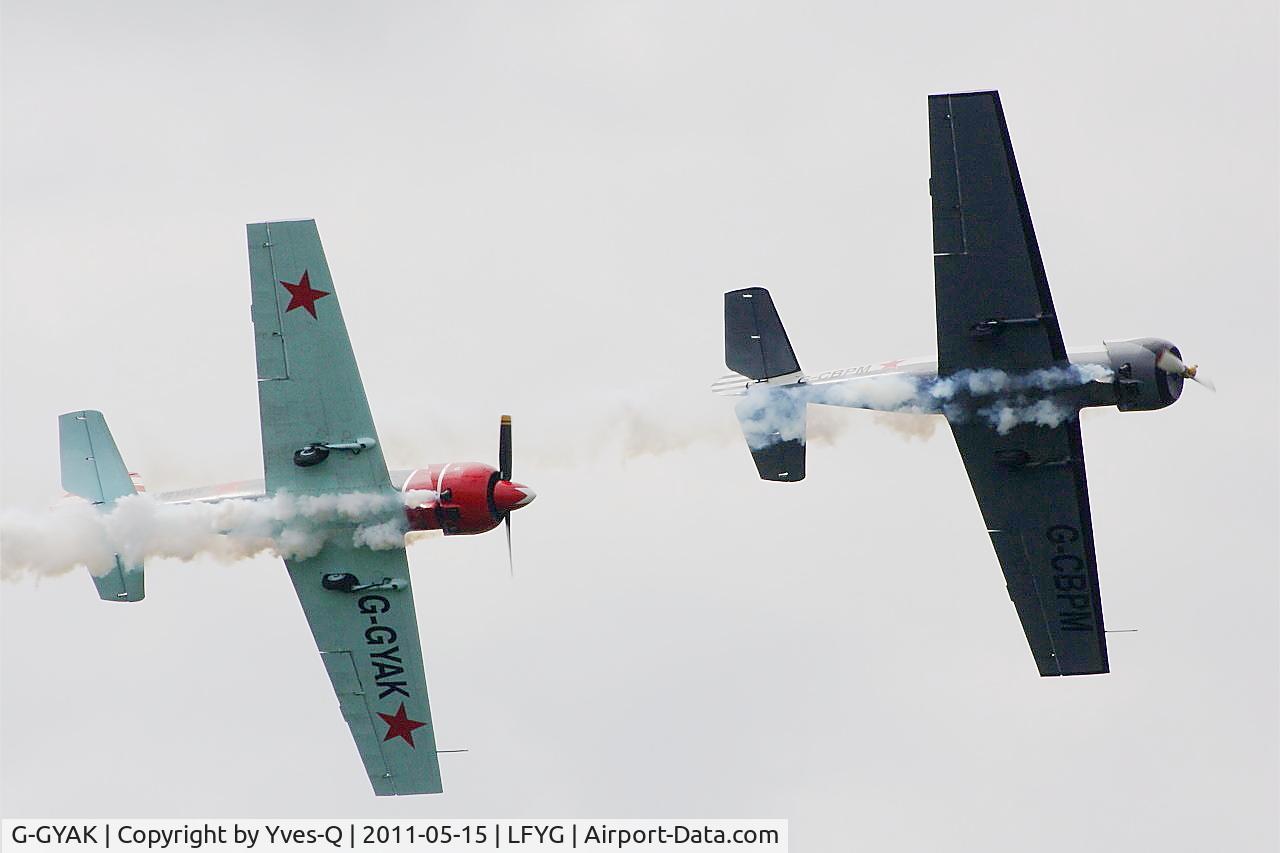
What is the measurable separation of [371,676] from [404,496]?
11.2 ft

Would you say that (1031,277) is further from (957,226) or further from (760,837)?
(760,837)

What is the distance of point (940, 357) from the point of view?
36969 mm

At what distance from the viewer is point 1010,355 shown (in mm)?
36656

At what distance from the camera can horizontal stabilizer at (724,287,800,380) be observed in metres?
38.8

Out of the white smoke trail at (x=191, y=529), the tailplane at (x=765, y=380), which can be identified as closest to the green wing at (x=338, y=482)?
the white smoke trail at (x=191, y=529)

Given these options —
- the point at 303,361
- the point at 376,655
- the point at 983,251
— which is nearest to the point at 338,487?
the point at 303,361

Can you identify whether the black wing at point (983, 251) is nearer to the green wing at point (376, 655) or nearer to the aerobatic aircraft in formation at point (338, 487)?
the aerobatic aircraft in formation at point (338, 487)

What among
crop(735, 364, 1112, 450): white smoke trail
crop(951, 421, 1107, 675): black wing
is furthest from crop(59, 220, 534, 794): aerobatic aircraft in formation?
crop(951, 421, 1107, 675): black wing

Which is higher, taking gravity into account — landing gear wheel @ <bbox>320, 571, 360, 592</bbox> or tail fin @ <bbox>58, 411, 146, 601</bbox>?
tail fin @ <bbox>58, 411, 146, 601</bbox>

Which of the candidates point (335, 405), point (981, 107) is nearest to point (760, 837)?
point (335, 405)

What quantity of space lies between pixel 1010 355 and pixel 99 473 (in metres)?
→ 14.2

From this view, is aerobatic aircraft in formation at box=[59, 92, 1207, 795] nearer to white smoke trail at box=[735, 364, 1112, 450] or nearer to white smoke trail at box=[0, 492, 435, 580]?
white smoke trail at box=[735, 364, 1112, 450]

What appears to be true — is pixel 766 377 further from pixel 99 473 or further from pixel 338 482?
pixel 99 473

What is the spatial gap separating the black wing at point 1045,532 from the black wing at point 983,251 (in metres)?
1.78
